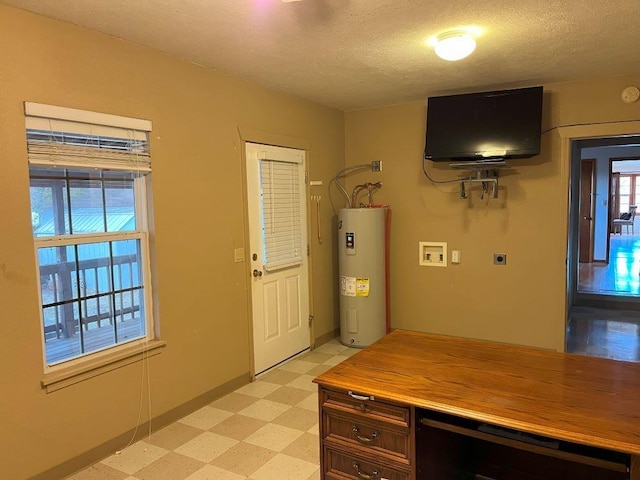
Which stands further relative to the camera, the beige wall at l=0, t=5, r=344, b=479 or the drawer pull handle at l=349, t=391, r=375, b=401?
the beige wall at l=0, t=5, r=344, b=479

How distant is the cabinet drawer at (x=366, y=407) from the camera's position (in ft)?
5.84

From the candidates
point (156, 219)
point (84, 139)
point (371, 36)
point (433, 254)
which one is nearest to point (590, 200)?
point (433, 254)

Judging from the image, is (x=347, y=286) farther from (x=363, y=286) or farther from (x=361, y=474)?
(x=361, y=474)

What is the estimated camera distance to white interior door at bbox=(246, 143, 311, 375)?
3.87 meters

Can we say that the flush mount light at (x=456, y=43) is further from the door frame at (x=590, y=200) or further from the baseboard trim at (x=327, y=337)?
the door frame at (x=590, y=200)

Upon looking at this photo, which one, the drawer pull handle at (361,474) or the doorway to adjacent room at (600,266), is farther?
the doorway to adjacent room at (600,266)

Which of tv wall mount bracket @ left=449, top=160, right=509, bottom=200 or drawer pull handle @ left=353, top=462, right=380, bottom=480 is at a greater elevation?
tv wall mount bracket @ left=449, top=160, right=509, bottom=200

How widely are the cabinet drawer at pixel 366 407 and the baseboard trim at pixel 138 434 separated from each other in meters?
1.60

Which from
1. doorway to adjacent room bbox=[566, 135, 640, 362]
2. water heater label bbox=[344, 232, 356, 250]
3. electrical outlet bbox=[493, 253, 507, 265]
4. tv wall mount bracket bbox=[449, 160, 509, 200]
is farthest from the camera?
doorway to adjacent room bbox=[566, 135, 640, 362]

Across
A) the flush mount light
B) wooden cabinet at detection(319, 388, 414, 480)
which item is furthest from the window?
Answer: the flush mount light

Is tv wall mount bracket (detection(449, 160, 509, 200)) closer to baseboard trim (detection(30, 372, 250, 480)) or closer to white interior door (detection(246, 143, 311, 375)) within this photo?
white interior door (detection(246, 143, 311, 375))

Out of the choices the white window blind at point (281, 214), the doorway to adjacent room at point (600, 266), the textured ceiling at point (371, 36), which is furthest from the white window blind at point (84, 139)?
the doorway to adjacent room at point (600, 266)

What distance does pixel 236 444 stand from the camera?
2857 mm

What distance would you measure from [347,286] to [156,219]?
2.26 meters
